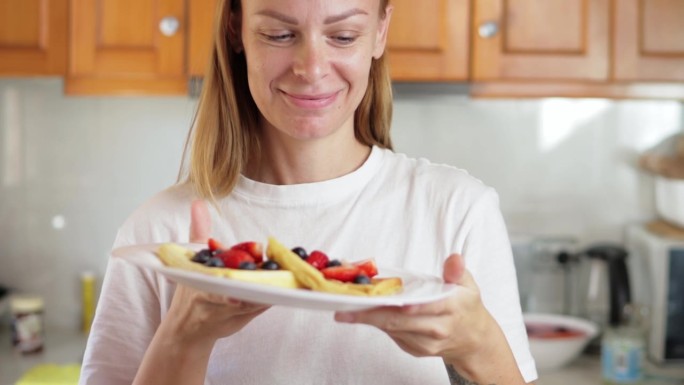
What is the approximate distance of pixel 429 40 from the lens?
2443mm

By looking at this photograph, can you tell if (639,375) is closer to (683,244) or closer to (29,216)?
(683,244)

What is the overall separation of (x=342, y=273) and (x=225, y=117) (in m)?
0.46

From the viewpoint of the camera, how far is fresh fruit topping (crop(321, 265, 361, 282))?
3.35 feet

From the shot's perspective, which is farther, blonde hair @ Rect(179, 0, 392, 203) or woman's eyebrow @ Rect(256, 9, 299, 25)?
blonde hair @ Rect(179, 0, 392, 203)

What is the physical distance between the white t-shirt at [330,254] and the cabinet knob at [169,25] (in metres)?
1.12

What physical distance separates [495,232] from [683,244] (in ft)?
4.22

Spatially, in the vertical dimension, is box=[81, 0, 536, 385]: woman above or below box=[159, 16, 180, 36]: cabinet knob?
below

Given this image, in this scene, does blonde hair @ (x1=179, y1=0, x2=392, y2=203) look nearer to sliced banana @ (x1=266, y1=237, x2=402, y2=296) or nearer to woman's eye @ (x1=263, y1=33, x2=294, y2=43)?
woman's eye @ (x1=263, y1=33, x2=294, y2=43)

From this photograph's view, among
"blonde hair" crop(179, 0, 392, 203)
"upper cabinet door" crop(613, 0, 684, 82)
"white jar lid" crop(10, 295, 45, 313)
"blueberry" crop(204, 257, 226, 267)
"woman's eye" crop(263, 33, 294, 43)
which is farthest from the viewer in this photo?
"white jar lid" crop(10, 295, 45, 313)

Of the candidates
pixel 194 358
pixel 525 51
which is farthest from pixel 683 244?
pixel 194 358

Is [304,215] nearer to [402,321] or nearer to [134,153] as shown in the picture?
[402,321]

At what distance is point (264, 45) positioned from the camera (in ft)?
Result: 4.07

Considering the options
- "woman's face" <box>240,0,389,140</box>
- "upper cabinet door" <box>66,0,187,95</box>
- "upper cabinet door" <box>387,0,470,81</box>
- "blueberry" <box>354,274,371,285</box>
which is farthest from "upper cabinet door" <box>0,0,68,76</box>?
"blueberry" <box>354,274,371,285</box>

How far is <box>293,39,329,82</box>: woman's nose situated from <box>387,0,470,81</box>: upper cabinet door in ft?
4.04
